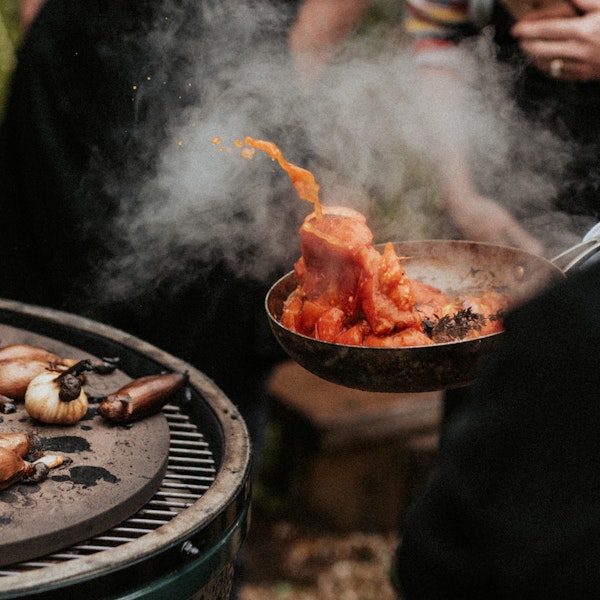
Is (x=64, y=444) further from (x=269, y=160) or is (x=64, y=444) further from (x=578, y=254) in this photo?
(x=269, y=160)

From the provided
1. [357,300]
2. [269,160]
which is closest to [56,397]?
[357,300]

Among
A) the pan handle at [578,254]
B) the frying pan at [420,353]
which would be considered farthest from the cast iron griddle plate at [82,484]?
the pan handle at [578,254]

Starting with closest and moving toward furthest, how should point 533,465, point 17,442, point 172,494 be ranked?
point 533,465, point 17,442, point 172,494

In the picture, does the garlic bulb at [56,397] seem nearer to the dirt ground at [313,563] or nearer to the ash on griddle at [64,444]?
the ash on griddle at [64,444]

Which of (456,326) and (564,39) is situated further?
(564,39)

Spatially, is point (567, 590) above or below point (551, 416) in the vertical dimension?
below

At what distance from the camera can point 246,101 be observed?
3264 mm

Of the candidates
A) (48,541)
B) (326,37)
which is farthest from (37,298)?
(48,541)

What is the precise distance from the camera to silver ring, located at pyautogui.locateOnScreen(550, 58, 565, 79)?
10.2 feet

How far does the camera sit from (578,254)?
1877 mm

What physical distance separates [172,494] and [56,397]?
0.37 meters

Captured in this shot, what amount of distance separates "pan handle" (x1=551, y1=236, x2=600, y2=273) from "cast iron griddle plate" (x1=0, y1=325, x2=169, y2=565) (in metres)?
1.08

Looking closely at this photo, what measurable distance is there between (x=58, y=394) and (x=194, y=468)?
1.35 ft

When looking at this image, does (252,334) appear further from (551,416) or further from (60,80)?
(551,416)
